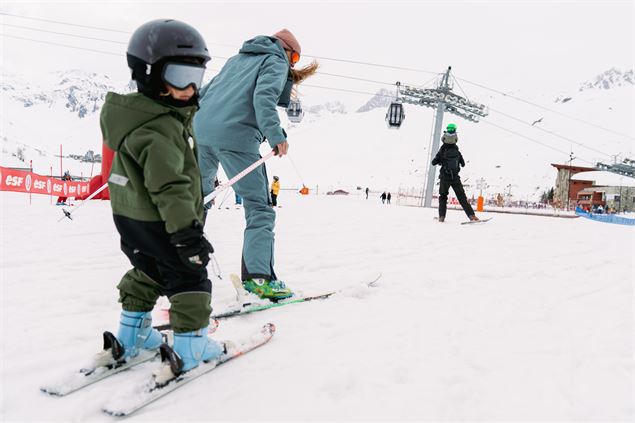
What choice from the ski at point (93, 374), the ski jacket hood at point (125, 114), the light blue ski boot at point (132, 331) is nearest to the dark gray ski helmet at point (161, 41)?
the ski jacket hood at point (125, 114)

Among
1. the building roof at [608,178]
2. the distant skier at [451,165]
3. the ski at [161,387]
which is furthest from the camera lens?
the building roof at [608,178]

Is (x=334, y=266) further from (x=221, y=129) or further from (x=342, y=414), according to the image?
(x=342, y=414)

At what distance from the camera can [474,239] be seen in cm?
666

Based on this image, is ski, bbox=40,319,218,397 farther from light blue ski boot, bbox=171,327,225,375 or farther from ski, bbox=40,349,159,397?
light blue ski boot, bbox=171,327,225,375

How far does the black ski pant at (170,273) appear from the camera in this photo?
1.97 metres

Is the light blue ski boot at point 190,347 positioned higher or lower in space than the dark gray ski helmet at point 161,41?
lower

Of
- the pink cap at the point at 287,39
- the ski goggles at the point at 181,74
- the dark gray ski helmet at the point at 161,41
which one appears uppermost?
the pink cap at the point at 287,39

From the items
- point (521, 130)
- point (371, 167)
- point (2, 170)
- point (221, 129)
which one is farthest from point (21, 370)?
point (521, 130)

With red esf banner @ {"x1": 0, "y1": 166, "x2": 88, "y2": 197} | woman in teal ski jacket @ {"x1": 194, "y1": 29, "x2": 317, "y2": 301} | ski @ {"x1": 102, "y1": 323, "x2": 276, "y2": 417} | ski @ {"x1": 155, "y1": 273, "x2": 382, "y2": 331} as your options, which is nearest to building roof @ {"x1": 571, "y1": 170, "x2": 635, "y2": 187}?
red esf banner @ {"x1": 0, "y1": 166, "x2": 88, "y2": 197}

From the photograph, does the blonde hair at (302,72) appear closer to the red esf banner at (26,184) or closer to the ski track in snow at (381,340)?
the ski track in snow at (381,340)

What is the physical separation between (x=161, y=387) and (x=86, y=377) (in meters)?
0.38

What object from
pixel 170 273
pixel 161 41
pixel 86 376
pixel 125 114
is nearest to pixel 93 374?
pixel 86 376

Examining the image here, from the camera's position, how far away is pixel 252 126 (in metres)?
3.25

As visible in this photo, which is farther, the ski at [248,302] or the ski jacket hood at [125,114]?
the ski at [248,302]
